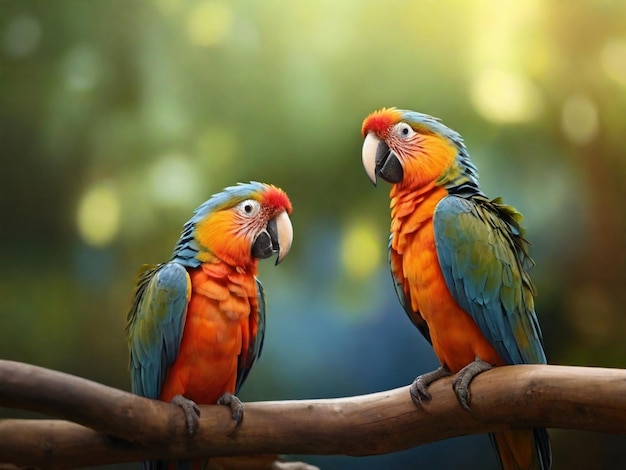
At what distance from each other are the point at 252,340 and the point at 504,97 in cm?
168

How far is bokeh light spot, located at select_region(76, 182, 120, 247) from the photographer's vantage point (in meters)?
2.91

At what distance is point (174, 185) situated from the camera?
9.78ft

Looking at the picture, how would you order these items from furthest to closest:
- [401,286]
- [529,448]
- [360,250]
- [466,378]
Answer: [360,250] → [401,286] → [529,448] → [466,378]

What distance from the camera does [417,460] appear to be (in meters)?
2.74

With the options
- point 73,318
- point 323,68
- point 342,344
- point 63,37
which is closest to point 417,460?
point 342,344

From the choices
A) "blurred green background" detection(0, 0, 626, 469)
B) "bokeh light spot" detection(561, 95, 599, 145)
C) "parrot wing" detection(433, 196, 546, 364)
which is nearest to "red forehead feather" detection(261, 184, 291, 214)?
"parrot wing" detection(433, 196, 546, 364)

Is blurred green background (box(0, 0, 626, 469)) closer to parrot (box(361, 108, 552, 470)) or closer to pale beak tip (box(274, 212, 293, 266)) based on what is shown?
pale beak tip (box(274, 212, 293, 266))

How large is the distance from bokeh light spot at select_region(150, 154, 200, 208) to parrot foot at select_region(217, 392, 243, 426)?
1.19 m

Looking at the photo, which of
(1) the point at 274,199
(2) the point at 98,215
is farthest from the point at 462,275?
(2) the point at 98,215

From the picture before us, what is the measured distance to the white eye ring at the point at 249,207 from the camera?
87.1 inches

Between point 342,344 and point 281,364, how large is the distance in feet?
0.93

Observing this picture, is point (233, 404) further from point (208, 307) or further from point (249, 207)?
point (249, 207)

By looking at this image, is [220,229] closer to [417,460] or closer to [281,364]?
[281,364]

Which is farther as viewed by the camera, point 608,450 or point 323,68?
point 323,68
